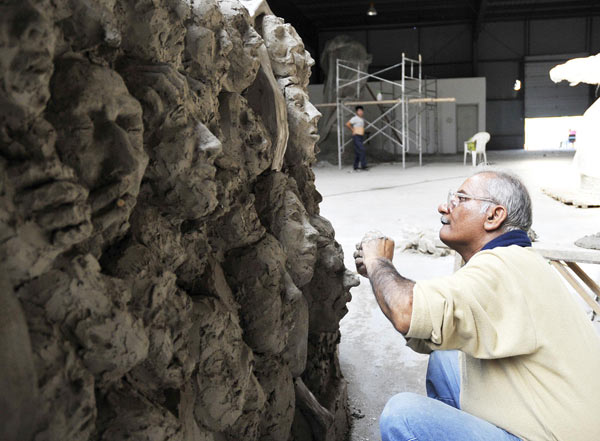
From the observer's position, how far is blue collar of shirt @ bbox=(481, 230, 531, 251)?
171 centimetres

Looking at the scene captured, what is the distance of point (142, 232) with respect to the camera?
1.24 metres

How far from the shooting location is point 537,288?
1527 mm

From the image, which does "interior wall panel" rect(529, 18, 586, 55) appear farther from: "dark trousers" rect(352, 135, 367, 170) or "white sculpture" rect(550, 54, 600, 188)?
"white sculpture" rect(550, 54, 600, 188)

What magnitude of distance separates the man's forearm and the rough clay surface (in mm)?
323

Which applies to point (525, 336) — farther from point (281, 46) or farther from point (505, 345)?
point (281, 46)

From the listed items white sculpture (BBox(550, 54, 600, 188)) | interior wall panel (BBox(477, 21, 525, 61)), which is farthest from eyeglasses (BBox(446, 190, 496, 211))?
interior wall panel (BBox(477, 21, 525, 61))

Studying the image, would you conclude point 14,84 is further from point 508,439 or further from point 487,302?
point 508,439

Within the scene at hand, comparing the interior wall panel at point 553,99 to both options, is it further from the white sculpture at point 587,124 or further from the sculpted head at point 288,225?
the sculpted head at point 288,225

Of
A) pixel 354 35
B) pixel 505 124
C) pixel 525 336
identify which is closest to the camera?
pixel 525 336

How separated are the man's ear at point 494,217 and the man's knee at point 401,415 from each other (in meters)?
0.57

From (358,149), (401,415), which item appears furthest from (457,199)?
(358,149)

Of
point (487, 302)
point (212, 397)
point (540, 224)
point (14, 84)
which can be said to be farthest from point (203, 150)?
point (540, 224)

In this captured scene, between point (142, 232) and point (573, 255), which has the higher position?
point (142, 232)

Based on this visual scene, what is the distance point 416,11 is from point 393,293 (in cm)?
1871
